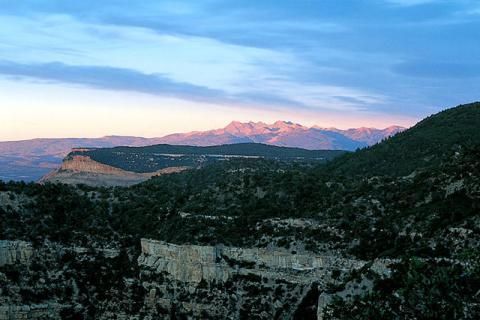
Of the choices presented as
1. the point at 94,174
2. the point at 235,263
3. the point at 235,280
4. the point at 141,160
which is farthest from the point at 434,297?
the point at 141,160

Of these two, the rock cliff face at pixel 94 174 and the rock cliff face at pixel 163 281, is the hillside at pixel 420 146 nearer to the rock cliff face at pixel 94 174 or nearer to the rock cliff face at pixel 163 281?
the rock cliff face at pixel 163 281

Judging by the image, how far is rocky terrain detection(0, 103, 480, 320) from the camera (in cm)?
4675

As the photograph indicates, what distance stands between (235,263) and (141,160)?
116 metres

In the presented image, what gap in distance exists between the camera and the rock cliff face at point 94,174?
146625mm

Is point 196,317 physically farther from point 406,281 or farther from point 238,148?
point 238,148

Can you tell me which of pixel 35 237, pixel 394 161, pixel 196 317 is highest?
pixel 394 161

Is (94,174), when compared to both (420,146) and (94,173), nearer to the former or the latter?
(94,173)

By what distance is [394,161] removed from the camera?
91.8m

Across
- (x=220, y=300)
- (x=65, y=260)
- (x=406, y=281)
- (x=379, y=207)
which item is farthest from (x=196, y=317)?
(x=406, y=281)

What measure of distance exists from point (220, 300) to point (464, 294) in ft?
84.0

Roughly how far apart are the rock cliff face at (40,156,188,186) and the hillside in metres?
53.9

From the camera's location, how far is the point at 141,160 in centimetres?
16450

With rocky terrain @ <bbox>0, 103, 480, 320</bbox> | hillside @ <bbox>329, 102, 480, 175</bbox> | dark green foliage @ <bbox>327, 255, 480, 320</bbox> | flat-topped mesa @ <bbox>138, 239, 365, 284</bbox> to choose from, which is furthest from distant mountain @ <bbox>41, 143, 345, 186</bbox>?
dark green foliage @ <bbox>327, 255, 480, 320</bbox>

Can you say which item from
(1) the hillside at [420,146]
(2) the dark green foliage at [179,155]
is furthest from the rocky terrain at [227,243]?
(2) the dark green foliage at [179,155]
